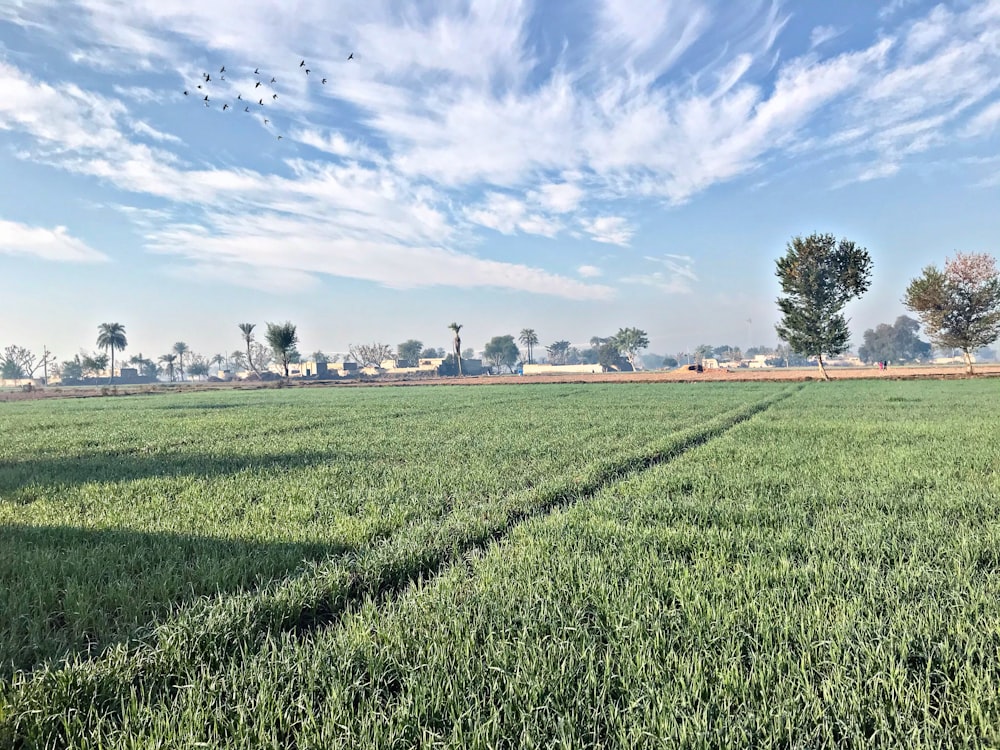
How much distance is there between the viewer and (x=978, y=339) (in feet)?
144

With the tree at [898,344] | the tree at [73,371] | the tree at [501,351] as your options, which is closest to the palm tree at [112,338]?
the tree at [73,371]

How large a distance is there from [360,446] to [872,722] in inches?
437

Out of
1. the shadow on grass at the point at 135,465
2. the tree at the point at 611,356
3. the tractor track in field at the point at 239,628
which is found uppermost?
the tree at the point at 611,356

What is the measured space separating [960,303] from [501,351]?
14565 cm

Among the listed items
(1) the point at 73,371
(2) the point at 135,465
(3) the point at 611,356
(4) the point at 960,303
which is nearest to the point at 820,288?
(4) the point at 960,303

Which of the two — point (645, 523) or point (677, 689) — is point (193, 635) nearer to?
point (677, 689)

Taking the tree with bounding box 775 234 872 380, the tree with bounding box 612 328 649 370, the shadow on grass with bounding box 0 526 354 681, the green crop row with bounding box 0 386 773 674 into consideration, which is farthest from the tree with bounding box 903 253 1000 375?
the tree with bounding box 612 328 649 370

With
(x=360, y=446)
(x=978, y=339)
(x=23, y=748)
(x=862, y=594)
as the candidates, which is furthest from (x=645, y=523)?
(x=978, y=339)

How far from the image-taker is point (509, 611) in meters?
3.45

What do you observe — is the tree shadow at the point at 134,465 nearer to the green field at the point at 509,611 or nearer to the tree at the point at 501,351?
the green field at the point at 509,611

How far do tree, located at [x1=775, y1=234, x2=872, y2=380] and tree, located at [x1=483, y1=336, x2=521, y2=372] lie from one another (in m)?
133

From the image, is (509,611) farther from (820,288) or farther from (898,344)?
(898,344)

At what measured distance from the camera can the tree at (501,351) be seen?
18475 centimetres

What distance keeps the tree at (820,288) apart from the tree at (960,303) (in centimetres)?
490
